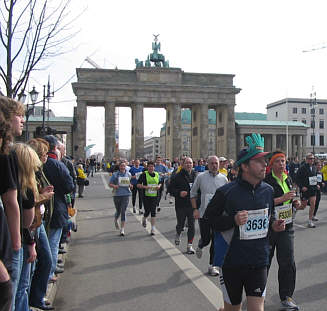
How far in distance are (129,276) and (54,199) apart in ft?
6.51

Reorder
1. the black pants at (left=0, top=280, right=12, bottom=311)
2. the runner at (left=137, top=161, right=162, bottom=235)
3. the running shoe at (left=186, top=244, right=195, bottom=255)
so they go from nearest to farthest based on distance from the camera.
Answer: the black pants at (left=0, top=280, right=12, bottom=311) → the running shoe at (left=186, top=244, right=195, bottom=255) → the runner at (left=137, top=161, right=162, bottom=235)

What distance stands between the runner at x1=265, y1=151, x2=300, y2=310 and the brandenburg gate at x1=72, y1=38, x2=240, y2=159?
56.8m

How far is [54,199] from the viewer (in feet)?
18.3

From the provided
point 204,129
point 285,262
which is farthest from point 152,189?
point 204,129

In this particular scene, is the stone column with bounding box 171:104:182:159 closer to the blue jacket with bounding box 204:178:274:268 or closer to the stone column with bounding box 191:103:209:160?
the stone column with bounding box 191:103:209:160

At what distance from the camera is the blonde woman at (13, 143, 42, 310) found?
11.3 ft

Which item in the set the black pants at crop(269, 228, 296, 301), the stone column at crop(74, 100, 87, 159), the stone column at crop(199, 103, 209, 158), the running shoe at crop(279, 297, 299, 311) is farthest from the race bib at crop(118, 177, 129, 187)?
the stone column at crop(199, 103, 209, 158)

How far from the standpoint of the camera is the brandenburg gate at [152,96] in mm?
62000

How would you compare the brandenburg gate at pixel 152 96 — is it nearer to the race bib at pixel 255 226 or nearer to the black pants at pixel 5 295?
the race bib at pixel 255 226

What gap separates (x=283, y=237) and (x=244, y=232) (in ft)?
6.57

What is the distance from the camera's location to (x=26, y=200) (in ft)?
11.3

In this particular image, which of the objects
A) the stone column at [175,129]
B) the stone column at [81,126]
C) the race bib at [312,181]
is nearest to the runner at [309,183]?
the race bib at [312,181]

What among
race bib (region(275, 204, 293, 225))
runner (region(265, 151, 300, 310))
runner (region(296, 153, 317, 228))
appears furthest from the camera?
runner (region(296, 153, 317, 228))

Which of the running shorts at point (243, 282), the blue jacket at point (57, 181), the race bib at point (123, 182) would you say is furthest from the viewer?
the race bib at point (123, 182)
